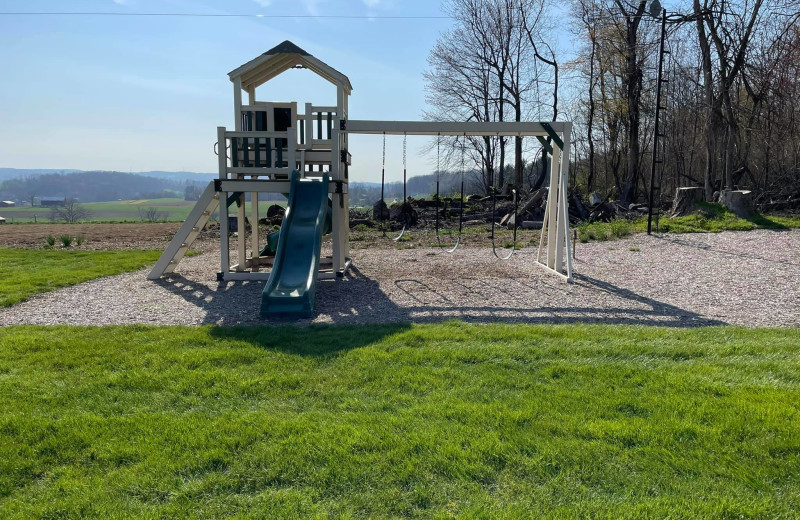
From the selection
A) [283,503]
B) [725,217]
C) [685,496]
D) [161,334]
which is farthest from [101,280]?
[725,217]

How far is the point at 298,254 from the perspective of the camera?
290 inches

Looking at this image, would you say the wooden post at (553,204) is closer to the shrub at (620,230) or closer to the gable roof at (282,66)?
the gable roof at (282,66)

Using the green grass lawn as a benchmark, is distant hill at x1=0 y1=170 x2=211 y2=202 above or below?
above

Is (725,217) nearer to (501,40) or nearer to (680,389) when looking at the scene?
(680,389)

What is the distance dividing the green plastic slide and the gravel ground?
0.29m

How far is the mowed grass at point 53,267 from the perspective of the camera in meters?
7.81

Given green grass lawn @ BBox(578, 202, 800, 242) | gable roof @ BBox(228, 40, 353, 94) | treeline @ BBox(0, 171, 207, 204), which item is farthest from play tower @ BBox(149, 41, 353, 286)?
treeline @ BBox(0, 171, 207, 204)

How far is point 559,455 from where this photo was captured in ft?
9.47

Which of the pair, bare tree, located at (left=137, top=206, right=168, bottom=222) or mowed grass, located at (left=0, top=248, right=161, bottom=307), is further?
bare tree, located at (left=137, top=206, right=168, bottom=222)

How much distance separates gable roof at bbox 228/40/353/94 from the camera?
8.86 metres

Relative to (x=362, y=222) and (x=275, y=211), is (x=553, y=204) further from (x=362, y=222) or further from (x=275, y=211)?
(x=275, y=211)

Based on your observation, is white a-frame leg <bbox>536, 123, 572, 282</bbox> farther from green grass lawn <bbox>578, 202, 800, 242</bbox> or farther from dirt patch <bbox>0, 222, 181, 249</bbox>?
dirt patch <bbox>0, 222, 181, 249</bbox>

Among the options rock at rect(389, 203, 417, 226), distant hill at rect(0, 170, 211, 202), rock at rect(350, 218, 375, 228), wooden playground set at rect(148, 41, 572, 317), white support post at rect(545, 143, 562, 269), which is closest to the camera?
wooden playground set at rect(148, 41, 572, 317)

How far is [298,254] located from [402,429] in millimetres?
4519
